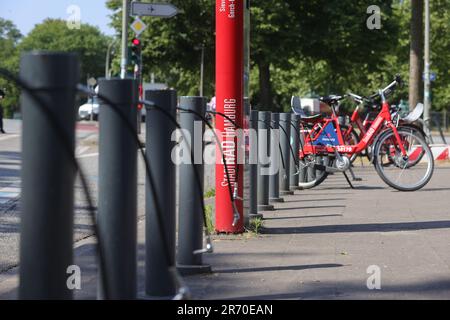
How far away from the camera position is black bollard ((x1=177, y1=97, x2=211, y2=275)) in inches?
220

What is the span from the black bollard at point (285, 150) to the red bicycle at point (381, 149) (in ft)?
1.91

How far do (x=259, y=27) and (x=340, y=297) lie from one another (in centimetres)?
2940

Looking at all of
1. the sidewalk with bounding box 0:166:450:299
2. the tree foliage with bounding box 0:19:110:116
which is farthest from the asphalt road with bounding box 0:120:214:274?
the tree foliage with bounding box 0:19:110:116

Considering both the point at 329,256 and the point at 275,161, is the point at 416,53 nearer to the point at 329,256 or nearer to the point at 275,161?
the point at 275,161

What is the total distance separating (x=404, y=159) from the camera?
10.9m

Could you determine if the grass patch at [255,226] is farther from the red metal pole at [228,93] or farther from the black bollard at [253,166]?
the black bollard at [253,166]

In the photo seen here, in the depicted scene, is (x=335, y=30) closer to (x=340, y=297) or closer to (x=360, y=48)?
(x=360, y=48)

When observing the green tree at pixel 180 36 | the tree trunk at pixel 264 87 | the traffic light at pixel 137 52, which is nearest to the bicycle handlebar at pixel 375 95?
the traffic light at pixel 137 52

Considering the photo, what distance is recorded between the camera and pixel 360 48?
3638cm

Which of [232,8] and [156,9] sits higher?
[156,9]

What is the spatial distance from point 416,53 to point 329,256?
1637cm

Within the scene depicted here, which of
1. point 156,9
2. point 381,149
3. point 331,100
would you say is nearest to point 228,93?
point 381,149
